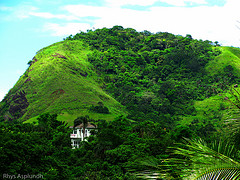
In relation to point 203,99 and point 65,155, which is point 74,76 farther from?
point 65,155

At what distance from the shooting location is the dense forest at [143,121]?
418 cm

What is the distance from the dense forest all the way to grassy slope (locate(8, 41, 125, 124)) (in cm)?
149

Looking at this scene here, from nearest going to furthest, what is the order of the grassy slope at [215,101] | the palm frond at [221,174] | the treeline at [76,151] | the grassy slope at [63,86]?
the palm frond at [221,174] → the treeline at [76,151] → the grassy slope at [63,86] → the grassy slope at [215,101]

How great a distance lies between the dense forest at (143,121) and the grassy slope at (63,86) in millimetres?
1493

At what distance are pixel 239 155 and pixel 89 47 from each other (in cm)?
11985

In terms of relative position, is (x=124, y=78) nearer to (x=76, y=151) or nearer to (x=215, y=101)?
(x=215, y=101)

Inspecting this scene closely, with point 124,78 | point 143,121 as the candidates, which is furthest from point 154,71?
point 143,121

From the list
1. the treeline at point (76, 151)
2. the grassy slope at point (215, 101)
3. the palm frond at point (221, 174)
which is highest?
the grassy slope at point (215, 101)

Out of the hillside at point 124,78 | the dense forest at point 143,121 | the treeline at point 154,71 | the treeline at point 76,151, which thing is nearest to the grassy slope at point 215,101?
the hillside at point 124,78

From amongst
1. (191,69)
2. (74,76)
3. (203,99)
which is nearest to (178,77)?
(191,69)

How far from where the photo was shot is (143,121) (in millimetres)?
50062

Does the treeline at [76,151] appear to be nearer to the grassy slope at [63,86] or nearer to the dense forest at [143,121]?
the dense forest at [143,121]

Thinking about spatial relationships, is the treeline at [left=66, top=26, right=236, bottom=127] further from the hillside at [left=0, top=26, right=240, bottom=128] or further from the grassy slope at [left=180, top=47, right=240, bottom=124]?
the grassy slope at [left=180, top=47, right=240, bottom=124]

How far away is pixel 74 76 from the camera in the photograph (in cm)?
8756
